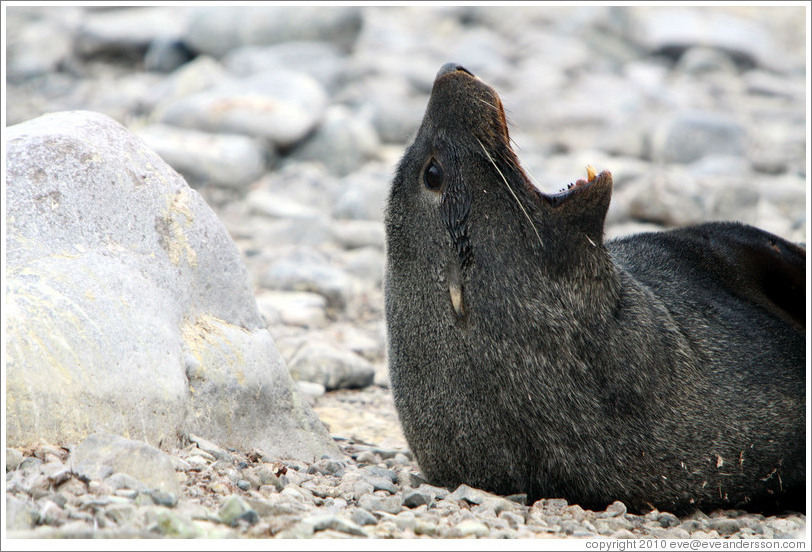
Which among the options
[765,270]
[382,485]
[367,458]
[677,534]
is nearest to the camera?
[677,534]

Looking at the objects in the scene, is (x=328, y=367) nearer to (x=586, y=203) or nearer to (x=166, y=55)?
(x=586, y=203)

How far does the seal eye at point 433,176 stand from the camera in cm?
450

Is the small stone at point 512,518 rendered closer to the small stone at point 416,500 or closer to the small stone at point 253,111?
the small stone at point 416,500

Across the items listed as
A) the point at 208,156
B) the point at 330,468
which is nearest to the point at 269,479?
the point at 330,468

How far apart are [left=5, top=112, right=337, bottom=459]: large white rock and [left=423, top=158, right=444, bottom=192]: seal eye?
3.61ft

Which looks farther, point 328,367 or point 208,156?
point 208,156

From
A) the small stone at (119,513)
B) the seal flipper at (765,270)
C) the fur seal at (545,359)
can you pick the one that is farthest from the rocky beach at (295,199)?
the seal flipper at (765,270)

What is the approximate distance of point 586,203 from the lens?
429 cm

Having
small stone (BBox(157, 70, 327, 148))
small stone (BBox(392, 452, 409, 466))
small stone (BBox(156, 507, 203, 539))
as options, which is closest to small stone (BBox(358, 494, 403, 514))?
small stone (BBox(156, 507, 203, 539))

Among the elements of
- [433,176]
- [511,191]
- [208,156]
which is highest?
[208,156]

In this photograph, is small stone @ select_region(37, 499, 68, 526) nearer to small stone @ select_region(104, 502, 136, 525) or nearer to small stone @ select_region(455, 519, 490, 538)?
small stone @ select_region(104, 502, 136, 525)

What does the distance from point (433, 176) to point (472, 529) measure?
1.74m

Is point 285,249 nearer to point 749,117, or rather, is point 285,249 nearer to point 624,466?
point 624,466

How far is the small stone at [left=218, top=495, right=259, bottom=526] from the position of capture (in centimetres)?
328
